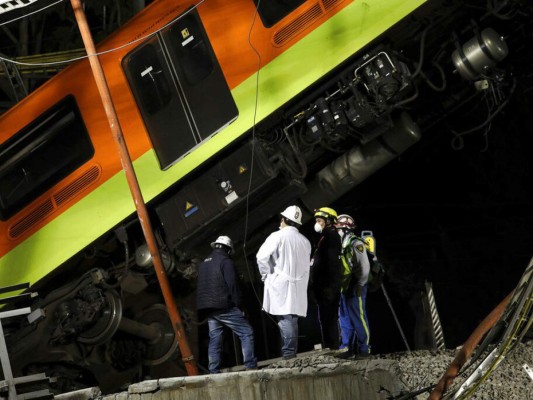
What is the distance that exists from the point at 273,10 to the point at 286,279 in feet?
9.49

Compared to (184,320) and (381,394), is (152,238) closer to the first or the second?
(184,320)

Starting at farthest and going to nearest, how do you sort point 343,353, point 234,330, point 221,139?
point 221,139
point 234,330
point 343,353

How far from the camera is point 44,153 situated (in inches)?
401

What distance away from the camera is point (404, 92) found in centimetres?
942

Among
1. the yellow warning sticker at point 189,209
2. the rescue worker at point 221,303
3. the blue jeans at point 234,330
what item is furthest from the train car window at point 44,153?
the blue jeans at point 234,330

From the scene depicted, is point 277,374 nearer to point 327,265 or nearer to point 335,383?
point 335,383

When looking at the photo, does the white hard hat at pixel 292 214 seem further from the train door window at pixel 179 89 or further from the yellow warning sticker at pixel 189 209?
the yellow warning sticker at pixel 189 209

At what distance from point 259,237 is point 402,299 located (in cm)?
322

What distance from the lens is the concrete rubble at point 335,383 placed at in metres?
6.48

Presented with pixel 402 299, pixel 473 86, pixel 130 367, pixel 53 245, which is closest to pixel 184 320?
pixel 130 367

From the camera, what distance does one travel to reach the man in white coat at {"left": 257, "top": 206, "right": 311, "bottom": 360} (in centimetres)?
826

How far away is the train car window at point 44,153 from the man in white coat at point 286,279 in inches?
113

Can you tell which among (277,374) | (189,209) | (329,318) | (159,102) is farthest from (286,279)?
(159,102)

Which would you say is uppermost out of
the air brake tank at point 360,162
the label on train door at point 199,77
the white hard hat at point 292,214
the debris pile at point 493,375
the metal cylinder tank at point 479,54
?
the label on train door at point 199,77
